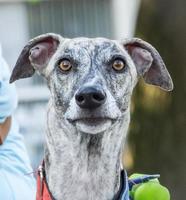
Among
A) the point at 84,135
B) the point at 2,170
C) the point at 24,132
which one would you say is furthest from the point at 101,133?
the point at 24,132

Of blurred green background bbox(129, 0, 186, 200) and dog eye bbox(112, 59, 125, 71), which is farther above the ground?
dog eye bbox(112, 59, 125, 71)

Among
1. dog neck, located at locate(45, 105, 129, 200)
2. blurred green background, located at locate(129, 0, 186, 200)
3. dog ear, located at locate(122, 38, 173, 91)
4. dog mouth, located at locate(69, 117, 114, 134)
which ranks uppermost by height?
dog ear, located at locate(122, 38, 173, 91)

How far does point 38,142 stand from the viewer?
12.6 meters

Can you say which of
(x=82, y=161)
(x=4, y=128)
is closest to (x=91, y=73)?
(x=82, y=161)

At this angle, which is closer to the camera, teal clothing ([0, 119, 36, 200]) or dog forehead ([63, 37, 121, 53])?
dog forehead ([63, 37, 121, 53])

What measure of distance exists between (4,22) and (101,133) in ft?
27.1

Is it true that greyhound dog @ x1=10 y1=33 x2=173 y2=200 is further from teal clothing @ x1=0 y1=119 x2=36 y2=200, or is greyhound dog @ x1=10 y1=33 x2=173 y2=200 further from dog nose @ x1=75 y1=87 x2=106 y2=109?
teal clothing @ x1=0 y1=119 x2=36 y2=200

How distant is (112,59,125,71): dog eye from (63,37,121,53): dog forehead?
64 millimetres

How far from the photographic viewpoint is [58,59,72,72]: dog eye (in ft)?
15.8

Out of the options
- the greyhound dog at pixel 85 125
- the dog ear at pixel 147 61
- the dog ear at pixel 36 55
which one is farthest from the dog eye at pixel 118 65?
the dog ear at pixel 36 55

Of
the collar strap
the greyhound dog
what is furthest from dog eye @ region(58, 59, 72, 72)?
the collar strap

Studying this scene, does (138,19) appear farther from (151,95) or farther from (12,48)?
(12,48)

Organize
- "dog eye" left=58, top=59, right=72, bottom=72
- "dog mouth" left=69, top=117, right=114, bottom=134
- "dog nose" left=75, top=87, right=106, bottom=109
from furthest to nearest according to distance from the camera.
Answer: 1. "dog eye" left=58, top=59, right=72, bottom=72
2. "dog mouth" left=69, top=117, right=114, bottom=134
3. "dog nose" left=75, top=87, right=106, bottom=109

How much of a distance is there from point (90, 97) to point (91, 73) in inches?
Result: 7.3
